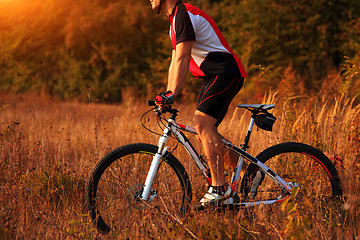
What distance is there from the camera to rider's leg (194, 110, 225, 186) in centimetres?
369

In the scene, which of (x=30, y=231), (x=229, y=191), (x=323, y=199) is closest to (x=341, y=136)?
(x=323, y=199)

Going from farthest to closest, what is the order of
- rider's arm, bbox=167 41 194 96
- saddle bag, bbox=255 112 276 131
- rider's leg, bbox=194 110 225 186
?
saddle bag, bbox=255 112 276 131, rider's leg, bbox=194 110 225 186, rider's arm, bbox=167 41 194 96

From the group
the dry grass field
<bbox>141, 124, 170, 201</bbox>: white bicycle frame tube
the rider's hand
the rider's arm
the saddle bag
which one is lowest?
the dry grass field

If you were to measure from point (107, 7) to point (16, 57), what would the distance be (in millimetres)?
4031

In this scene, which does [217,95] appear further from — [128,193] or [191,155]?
[128,193]

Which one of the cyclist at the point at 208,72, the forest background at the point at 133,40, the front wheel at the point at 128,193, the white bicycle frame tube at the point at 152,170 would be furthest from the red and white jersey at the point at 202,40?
the forest background at the point at 133,40

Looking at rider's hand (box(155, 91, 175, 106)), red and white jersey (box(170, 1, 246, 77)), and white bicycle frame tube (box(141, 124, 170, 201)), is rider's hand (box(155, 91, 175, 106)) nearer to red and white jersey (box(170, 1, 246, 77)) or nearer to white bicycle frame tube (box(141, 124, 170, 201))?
white bicycle frame tube (box(141, 124, 170, 201))

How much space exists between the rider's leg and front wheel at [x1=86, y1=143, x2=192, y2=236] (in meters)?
0.25

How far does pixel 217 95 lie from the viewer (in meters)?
3.73

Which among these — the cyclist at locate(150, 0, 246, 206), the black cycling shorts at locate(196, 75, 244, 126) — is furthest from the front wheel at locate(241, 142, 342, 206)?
the black cycling shorts at locate(196, 75, 244, 126)

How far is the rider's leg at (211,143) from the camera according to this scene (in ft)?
12.1

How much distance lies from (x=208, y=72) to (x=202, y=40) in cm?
29

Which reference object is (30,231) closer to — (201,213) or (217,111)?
(201,213)

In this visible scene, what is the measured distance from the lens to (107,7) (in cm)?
1684
